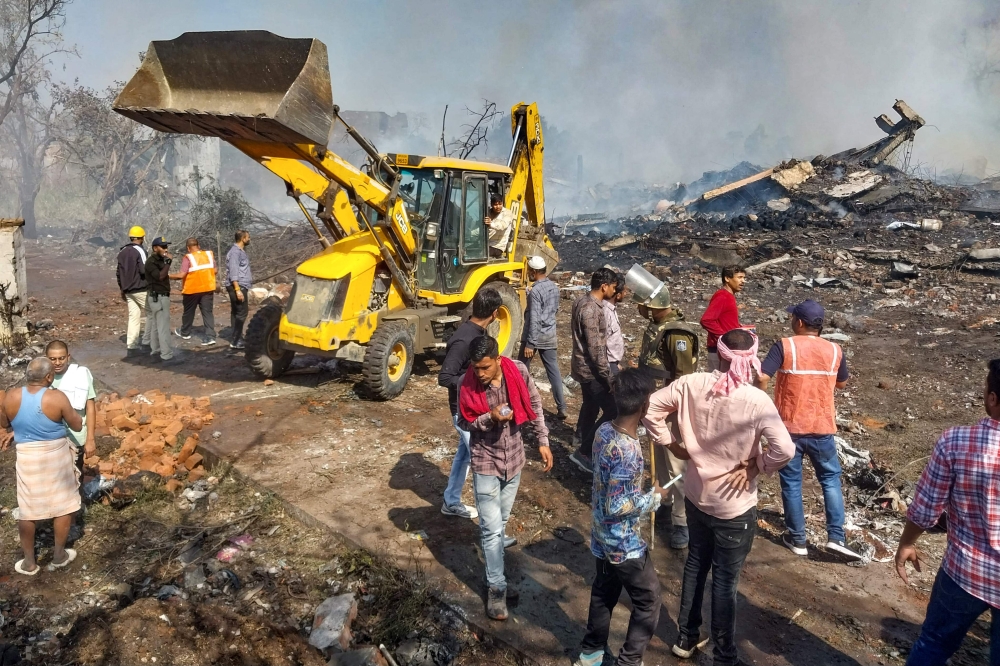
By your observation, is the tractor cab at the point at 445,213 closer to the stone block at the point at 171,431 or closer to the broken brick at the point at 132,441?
the stone block at the point at 171,431

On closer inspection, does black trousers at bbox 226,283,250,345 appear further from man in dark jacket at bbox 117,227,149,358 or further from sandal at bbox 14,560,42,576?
sandal at bbox 14,560,42,576

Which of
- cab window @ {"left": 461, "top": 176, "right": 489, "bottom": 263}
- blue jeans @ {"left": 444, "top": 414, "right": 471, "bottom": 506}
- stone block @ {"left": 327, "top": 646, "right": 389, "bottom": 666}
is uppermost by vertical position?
cab window @ {"left": 461, "top": 176, "right": 489, "bottom": 263}

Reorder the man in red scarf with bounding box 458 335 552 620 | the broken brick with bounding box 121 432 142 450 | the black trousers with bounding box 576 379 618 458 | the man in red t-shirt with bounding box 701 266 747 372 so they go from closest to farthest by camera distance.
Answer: the man in red scarf with bounding box 458 335 552 620
the man in red t-shirt with bounding box 701 266 747 372
the black trousers with bounding box 576 379 618 458
the broken brick with bounding box 121 432 142 450

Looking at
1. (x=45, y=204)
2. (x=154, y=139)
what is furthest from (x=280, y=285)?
(x=45, y=204)

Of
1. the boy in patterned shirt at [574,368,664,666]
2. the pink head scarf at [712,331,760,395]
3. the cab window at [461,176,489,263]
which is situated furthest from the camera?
the cab window at [461,176,489,263]

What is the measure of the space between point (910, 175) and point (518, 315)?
1630 cm

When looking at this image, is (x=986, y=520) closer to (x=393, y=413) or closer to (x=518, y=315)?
(x=393, y=413)

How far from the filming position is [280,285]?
13.1 metres

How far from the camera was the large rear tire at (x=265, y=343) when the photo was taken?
7184 millimetres

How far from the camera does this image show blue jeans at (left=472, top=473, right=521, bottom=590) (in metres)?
3.38

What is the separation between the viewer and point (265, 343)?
7.24 m

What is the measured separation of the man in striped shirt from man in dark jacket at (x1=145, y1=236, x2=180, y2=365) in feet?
26.0

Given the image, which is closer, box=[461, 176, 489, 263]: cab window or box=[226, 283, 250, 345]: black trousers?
box=[461, 176, 489, 263]: cab window

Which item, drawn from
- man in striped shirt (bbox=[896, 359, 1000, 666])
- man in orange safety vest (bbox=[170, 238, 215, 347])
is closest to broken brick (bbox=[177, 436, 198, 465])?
man in orange safety vest (bbox=[170, 238, 215, 347])
